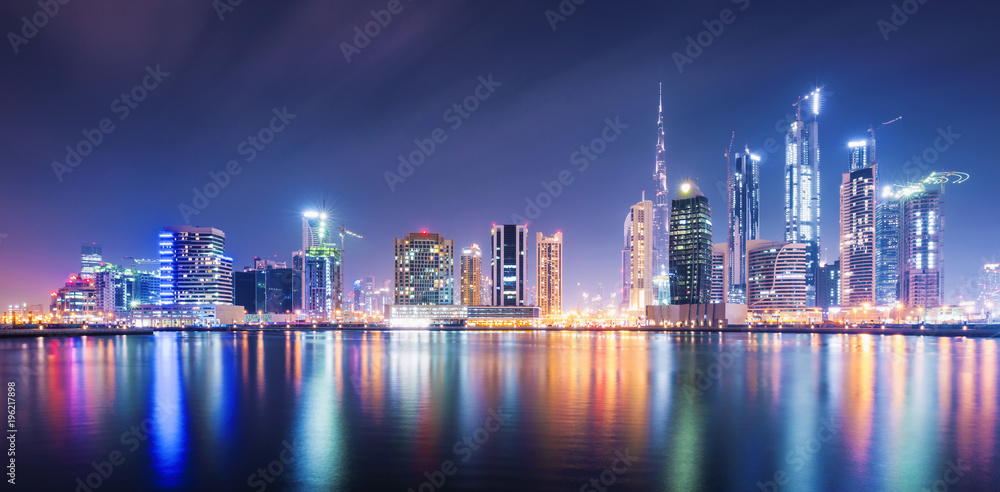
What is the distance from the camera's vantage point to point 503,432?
24.7 m

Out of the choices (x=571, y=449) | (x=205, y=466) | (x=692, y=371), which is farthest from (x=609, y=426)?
(x=692, y=371)

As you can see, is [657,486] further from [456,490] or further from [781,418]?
[781,418]

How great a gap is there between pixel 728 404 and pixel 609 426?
36.3ft

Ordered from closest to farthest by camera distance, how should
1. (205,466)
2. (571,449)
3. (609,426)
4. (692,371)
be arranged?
(205,466) < (571,449) < (609,426) < (692,371)

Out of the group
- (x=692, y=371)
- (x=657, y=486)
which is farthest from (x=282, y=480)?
(x=692, y=371)

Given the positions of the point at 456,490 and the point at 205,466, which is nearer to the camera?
the point at 456,490

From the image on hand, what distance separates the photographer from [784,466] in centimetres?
2002

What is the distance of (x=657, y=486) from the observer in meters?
17.4

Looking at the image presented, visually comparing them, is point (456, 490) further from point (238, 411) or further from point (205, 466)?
point (238, 411)

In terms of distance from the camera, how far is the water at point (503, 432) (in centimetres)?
1841

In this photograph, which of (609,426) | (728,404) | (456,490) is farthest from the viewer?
(728,404)

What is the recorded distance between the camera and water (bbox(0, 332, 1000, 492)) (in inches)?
725

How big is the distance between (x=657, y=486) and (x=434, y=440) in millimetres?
9425

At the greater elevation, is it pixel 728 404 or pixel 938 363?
pixel 728 404
